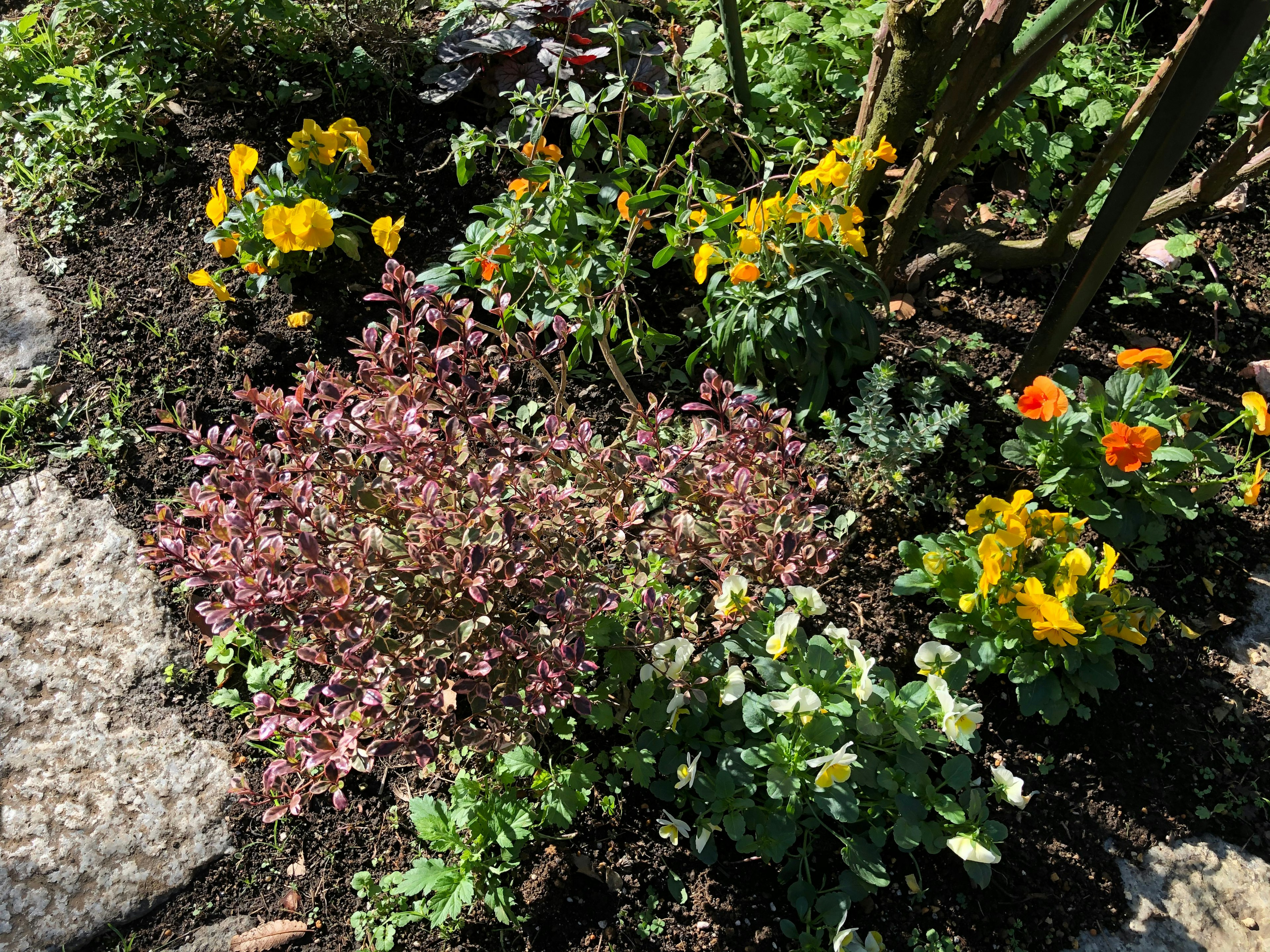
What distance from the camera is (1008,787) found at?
1.91 metres

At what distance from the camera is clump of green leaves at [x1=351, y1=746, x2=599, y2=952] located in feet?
6.38

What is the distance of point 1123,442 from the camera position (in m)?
2.14

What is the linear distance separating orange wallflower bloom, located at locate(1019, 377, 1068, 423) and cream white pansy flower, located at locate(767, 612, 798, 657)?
82 centimetres

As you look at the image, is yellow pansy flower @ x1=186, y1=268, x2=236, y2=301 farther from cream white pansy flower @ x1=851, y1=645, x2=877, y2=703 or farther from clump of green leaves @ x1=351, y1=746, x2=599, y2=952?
cream white pansy flower @ x1=851, y1=645, x2=877, y2=703

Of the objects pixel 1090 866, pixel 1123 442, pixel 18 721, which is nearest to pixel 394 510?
pixel 18 721

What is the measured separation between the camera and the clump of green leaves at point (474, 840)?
1943 millimetres

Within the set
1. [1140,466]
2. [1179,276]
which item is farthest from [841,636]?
[1179,276]

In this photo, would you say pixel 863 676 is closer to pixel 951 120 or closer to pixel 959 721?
pixel 959 721

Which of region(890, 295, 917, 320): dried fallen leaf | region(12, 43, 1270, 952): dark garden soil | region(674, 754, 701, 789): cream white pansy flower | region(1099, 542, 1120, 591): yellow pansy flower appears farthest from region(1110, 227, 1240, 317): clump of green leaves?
region(674, 754, 701, 789): cream white pansy flower

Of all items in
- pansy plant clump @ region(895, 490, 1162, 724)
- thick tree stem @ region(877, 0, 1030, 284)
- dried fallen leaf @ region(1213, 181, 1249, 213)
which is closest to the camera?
pansy plant clump @ region(895, 490, 1162, 724)

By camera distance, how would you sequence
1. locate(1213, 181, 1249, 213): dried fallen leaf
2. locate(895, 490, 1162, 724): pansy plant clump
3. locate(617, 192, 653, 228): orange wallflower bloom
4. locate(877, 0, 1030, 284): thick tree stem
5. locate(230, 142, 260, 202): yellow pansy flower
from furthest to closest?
locate(1213, 181, 1249, 213): dried fallen leaf < locate(230, 142, 260, 202): yellow pansy flower < locate(617, 192, 653, 228): orange wallflower bloom < locate(877, 0, 1030, 284): thick tree stem < locate(895, 490, 1162, 724): pansy plant clump

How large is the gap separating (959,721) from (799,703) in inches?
13.7

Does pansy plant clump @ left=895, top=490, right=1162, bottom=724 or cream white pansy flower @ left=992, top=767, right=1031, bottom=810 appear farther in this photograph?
pansy plant clump @ left=895, top=490, right=1162, bottom=724

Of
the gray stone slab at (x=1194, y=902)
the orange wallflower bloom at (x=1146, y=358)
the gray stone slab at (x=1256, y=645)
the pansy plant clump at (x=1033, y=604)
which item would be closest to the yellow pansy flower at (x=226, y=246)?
the pansy plant clump at (x=1033, y=604)
